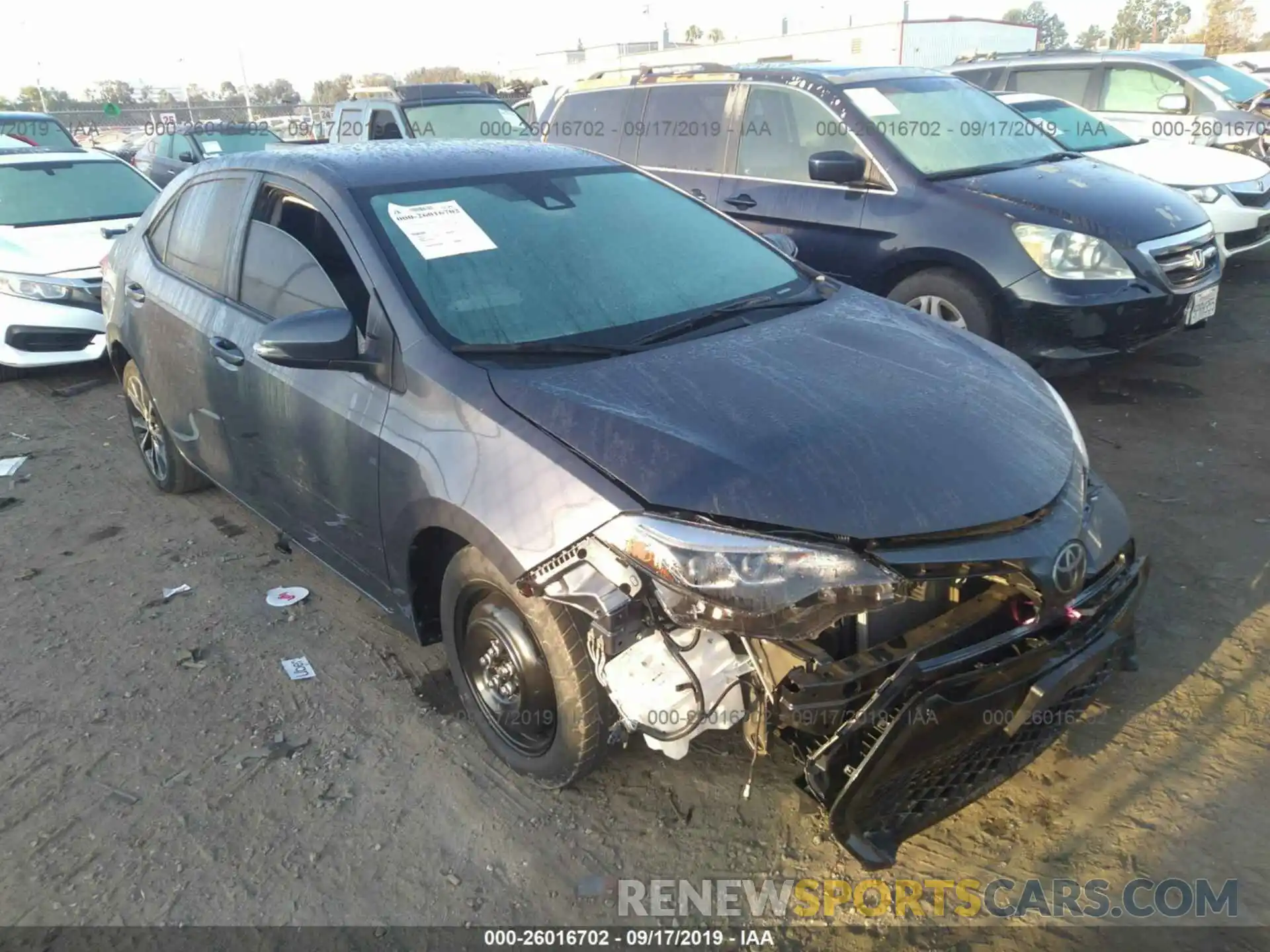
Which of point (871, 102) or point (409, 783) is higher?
point (871, 102)

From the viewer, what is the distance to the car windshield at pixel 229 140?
42.9ft

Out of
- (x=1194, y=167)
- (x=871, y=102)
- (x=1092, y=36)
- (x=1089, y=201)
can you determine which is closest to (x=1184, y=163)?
(x=1194, y=167)

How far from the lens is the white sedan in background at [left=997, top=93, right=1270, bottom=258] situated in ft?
24.0

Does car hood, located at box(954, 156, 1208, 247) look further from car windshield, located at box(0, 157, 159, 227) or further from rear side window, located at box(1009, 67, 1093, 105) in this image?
car windshield, located at box(0, 157, 159, 227)

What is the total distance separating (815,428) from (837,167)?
3676 mm

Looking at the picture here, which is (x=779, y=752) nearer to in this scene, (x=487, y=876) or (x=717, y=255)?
(x=487, y=876)

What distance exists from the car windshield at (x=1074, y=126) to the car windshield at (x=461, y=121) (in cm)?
612

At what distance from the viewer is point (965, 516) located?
220cm

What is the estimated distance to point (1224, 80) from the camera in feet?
32.1

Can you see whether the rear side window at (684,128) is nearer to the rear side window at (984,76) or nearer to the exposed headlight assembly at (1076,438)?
the exposed headlight assembly at (1076,438)

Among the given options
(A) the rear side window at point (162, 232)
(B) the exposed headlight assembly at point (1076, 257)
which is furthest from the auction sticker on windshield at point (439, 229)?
(B) the exposed headlight assembly at point (1076, 257)

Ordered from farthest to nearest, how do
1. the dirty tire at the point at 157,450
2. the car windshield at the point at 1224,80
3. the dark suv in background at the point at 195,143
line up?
the dark suv in background at the point at 195,143 → the car windshield at the point at 1224,80 → the dirty tire at the point at 157,450

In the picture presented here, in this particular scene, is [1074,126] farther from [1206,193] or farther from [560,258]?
[560,258]

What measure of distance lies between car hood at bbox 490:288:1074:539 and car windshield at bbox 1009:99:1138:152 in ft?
21.2
